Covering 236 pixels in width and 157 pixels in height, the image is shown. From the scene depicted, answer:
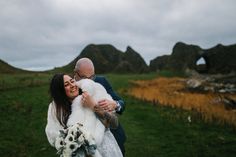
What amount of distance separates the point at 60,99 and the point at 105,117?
541 millimetres

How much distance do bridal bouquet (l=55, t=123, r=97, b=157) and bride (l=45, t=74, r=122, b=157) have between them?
Answer: 101mm

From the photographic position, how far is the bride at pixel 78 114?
15.1 feet

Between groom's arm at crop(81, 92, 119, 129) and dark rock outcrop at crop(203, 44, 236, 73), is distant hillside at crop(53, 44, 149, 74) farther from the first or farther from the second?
groom's arm at crop(81, 92, 119, 129)

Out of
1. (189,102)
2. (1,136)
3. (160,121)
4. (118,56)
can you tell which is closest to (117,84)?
(189,102)

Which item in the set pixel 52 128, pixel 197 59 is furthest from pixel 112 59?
pixel 52 128

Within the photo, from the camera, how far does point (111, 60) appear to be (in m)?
65.9

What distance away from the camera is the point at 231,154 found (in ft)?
35.2

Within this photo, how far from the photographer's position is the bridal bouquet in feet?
14.3

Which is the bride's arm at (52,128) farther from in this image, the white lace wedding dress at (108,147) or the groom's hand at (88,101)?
the white lace wedding dress at (108,147)

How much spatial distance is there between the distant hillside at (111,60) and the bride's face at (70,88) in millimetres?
51938

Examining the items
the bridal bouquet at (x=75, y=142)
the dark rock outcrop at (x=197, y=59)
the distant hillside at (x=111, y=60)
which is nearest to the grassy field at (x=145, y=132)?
the bridal bouquet at (x=75, y=142)

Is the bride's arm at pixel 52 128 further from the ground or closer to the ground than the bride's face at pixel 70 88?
closer to the ground

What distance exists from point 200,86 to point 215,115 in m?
13.4

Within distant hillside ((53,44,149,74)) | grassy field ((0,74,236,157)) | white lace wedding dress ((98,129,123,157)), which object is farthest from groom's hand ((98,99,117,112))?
distant hillside ((53,44,149,74))
